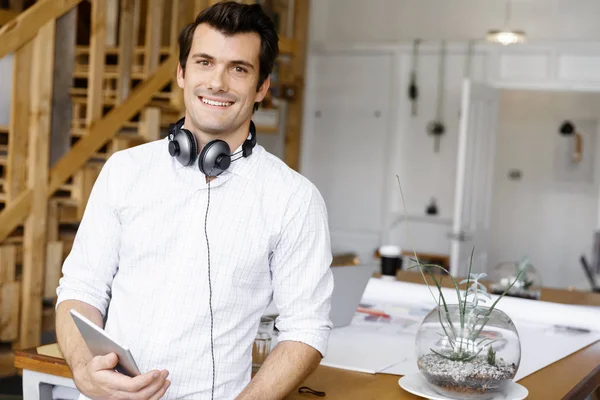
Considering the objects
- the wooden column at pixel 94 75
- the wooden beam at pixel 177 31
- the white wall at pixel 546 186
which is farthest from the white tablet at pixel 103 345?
the white wall at pixel 546 186

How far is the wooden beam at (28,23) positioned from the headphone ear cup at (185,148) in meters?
2.65

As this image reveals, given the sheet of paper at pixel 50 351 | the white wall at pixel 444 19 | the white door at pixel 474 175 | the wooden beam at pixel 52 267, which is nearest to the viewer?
the sheet of paper at pixel 50 351

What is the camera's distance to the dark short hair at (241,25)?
70.2 inches

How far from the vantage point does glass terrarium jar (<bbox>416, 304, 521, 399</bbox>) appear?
6.04ft

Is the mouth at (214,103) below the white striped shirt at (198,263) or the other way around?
the other way around

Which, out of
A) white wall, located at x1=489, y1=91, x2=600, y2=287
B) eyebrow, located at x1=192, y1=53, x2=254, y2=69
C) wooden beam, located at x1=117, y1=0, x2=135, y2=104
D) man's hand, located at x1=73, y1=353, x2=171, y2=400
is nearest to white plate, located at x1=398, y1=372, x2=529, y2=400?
man's hand, located at x1=73, y1=353, x2=171, y2=400

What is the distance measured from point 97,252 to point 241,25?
597 mm

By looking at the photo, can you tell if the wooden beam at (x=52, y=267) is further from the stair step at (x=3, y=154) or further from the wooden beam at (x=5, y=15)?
the wooden beam at (x=5, y=15)

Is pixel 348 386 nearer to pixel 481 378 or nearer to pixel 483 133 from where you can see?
pixel 481 378

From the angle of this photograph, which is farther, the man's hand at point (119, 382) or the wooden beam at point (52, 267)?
the wooden beam at point (52, 267)

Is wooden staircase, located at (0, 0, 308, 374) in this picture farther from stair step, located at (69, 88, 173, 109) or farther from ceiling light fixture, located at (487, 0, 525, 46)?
ceiling light fixture, located at (487, 0, 525, 46)

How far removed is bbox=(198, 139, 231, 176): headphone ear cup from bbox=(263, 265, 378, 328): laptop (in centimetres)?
81

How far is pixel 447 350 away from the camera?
189 cm

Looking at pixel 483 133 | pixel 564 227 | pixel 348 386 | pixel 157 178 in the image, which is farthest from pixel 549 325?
pixel 564 227
